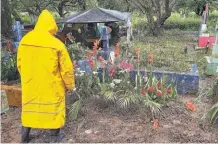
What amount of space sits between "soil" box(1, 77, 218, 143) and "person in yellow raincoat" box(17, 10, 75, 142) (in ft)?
1.34

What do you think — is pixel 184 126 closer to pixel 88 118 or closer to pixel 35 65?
Result: pixel 88 118

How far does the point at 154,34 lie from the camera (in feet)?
48.5

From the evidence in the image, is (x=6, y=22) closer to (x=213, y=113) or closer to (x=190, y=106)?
(x=190, y=106)

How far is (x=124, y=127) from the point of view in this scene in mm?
4039

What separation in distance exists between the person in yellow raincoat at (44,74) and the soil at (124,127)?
408 mm

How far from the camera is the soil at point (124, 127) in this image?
377cm

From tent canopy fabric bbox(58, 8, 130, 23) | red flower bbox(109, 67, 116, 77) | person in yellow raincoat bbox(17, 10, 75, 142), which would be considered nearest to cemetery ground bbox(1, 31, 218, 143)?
person in yellow raincoat bbox(17, 10, 75, 142)

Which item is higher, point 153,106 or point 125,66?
point 125,66

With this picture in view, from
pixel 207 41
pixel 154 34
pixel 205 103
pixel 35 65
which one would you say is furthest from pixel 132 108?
pixel 154 34

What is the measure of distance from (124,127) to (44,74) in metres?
1.33

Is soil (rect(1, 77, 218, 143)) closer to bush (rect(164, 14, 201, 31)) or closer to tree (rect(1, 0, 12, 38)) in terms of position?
tree (rect(1, 0, 12, 38))

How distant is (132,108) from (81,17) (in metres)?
5.27

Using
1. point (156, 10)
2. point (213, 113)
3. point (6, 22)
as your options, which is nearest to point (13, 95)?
point (213, 113)

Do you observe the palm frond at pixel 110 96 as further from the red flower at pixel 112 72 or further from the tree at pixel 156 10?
the tree at pixel 156 10
